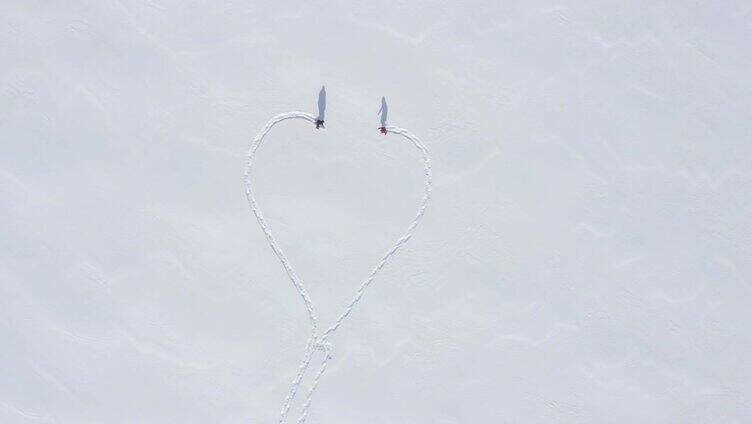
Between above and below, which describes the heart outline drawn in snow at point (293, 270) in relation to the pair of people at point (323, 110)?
below

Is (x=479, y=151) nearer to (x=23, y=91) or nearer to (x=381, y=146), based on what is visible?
(x=381, y=146)

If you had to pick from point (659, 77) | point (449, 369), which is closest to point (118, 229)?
point (449, 369)

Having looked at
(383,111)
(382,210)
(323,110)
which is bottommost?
(382,210)

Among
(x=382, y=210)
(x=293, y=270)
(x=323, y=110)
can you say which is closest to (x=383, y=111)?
(x=323, y=110)

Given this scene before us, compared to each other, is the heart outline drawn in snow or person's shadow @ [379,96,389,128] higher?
person's shadow @ [379,96,389,128]

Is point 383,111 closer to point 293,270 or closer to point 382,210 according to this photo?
point 382,210

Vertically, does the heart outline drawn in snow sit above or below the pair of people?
below
